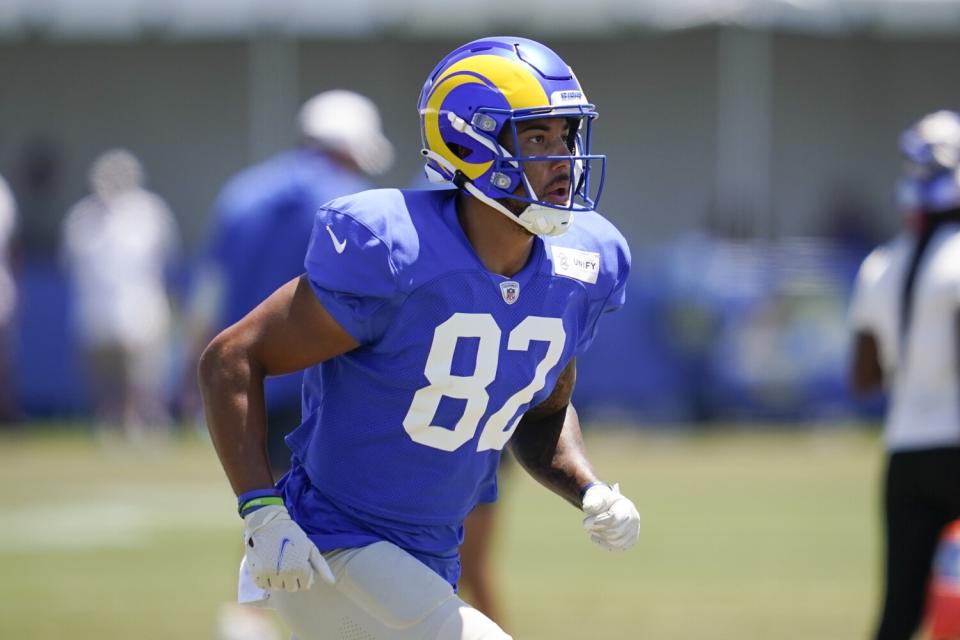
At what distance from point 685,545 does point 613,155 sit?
45.7ft

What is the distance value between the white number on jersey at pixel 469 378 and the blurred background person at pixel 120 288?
1142cm

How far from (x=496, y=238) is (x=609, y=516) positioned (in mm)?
719

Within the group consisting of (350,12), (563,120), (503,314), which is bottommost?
(503,314)

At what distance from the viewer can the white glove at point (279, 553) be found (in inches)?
141

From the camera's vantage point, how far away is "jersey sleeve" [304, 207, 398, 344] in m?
3.66

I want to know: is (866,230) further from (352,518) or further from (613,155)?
(352,518)

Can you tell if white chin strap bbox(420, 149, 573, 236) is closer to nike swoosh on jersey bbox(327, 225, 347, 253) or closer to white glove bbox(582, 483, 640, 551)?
nike swoosh on jersey bbox(327, 225, 347, 253)

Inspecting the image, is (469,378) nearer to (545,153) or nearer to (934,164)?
(545,153)

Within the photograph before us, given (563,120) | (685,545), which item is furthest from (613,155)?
→ (563,120)

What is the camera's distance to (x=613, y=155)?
23.2 metres

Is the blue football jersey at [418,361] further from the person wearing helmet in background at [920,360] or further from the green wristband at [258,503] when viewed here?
the person wearing helmet in background at [920,360]

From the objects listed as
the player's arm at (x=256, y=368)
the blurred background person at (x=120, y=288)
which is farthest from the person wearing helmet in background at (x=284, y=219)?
the blurred background person at (x=120, y=288)

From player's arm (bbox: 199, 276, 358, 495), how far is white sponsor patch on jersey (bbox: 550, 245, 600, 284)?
1.82 ft

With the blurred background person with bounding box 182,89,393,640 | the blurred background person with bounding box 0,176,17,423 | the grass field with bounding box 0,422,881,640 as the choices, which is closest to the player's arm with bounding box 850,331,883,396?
the grass field with bounding box 0,422,881,640
